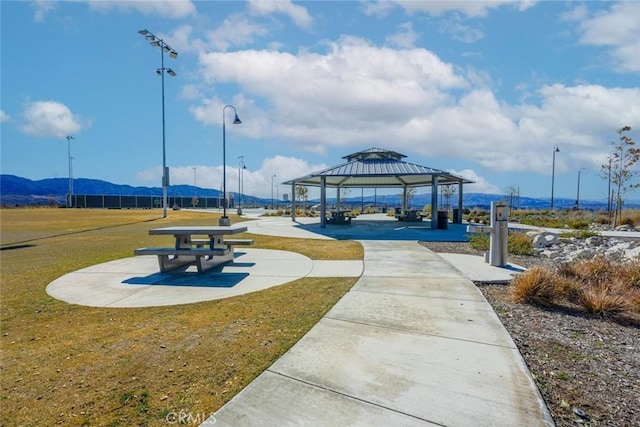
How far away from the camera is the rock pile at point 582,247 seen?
891 centimetres

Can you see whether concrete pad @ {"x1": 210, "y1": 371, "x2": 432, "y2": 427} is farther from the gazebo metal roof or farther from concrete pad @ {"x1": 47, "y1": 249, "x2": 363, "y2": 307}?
the gazebo metal roof

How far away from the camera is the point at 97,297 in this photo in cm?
552

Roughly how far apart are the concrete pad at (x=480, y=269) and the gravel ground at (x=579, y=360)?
1256 mm

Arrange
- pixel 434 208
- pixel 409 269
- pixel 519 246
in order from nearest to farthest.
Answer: pixel 409 269 < pixel 519 246 < pixel 434 208

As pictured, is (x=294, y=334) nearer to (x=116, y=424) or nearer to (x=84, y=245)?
(x=116, y=424)

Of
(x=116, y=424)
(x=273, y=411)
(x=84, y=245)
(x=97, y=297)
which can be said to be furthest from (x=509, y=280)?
(x=84, y=245)

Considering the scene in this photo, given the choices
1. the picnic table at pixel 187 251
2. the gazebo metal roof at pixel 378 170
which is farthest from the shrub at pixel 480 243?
the picnic table at pixel 187 251

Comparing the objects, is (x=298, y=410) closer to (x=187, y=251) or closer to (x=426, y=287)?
(x=426, y=287)

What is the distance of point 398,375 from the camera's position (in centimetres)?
287

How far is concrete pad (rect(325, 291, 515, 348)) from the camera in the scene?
3785mm

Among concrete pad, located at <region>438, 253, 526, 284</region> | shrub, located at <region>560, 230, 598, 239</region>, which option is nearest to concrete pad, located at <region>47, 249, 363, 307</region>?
concrete pad, located at <region>438, 253, 526, 284</region>

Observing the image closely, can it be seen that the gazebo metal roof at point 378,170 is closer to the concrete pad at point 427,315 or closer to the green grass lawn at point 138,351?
the green grass lawn at point 138,351

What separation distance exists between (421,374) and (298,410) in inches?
44.4

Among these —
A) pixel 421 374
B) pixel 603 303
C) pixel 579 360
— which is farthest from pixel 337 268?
pixel 579 360
